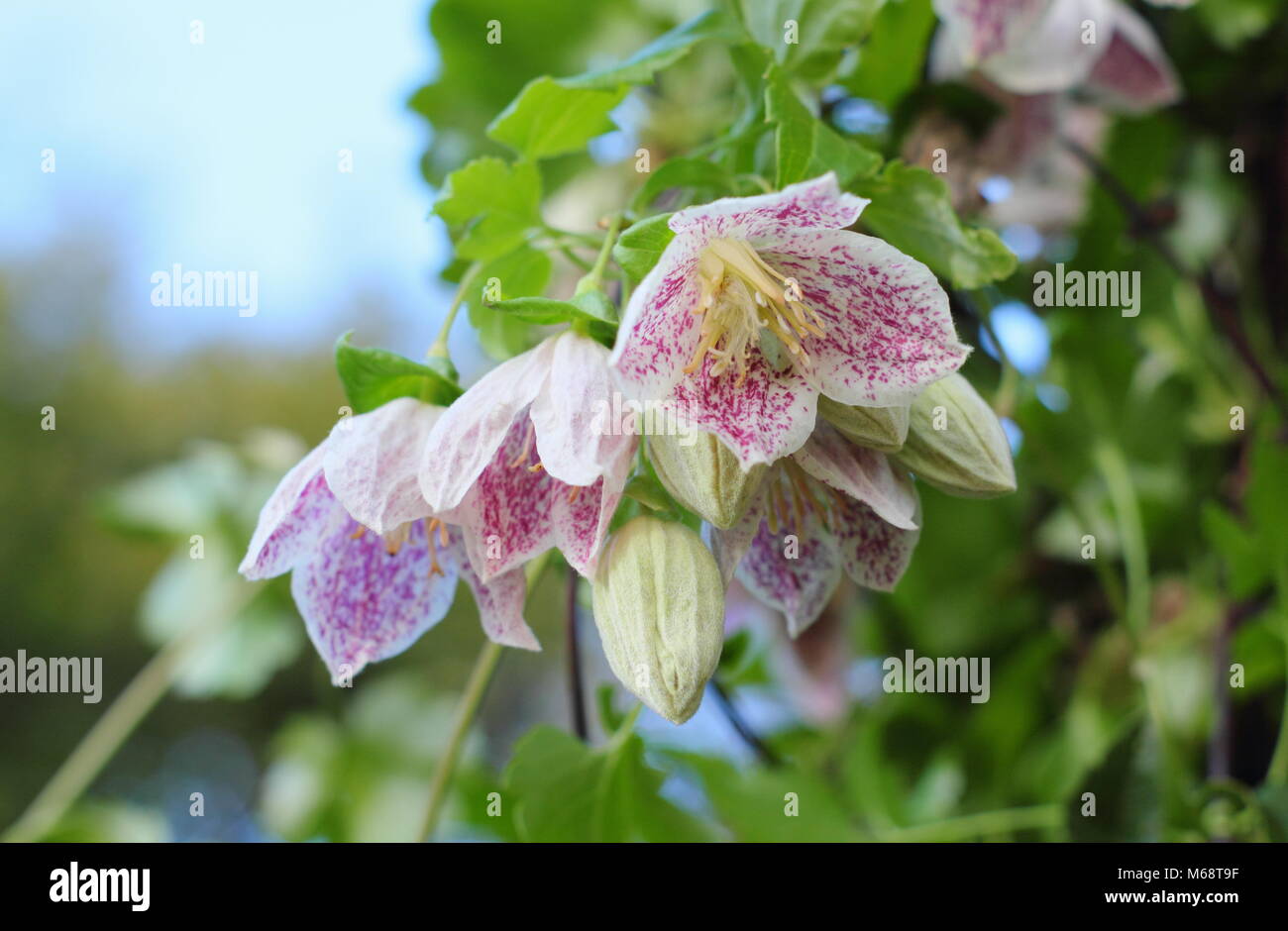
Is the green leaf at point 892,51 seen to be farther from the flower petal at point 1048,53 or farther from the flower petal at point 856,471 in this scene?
the flower petal at point 856,471

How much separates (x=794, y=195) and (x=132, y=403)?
3.41m

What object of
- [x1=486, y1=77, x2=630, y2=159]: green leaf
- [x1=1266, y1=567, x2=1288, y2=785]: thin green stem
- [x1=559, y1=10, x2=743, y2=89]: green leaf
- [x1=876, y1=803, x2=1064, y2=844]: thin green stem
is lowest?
[x1=876, y1=803, x2=1064, y2=844]: thin green stem

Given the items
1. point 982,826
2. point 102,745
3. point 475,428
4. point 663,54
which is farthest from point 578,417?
point 102,745

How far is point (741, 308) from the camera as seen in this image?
291mm

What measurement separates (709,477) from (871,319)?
7cm

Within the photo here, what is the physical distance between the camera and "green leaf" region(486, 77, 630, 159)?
1.06 ft

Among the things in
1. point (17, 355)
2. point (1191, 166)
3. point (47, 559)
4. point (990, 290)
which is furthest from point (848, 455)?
point (17, 355)

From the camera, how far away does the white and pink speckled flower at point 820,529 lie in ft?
0.93

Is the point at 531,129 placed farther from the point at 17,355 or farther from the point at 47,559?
the point at 17,355

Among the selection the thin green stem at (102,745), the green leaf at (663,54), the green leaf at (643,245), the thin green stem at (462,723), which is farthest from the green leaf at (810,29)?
the thin green stem at (102,745)

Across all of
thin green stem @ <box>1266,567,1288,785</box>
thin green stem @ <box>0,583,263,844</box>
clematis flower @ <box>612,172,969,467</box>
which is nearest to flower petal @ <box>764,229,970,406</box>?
clematis flower @ <box>612,172,969,467</box>

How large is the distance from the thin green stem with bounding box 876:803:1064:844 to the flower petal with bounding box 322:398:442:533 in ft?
1.07

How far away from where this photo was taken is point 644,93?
60cm

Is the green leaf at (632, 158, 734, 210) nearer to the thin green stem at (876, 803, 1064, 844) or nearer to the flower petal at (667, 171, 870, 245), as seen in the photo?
the flower petal at (667, 171, 870, 245)
